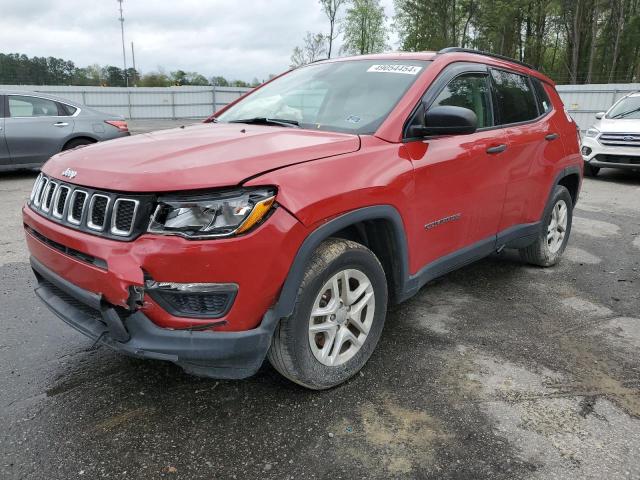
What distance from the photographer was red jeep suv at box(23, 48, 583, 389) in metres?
2.08

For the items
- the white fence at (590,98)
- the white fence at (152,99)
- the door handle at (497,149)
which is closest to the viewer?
the door handle at (497,149)

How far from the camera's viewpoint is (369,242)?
9.36ft

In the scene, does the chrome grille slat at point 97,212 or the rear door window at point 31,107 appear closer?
the chrome grille slat at point 97,212

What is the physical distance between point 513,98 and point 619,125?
297 inches

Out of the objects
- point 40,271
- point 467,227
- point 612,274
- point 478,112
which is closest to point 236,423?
point 40,271

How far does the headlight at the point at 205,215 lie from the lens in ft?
6.79

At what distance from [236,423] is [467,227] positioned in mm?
1927

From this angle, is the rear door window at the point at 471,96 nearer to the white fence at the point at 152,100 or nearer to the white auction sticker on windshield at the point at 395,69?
the white auction sticker on windshield at the point at 395,69

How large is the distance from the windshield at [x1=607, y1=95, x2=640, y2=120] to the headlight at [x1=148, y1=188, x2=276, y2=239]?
10.7 meters

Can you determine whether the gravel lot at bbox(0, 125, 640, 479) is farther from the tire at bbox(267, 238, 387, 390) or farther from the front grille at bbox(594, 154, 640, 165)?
the front grille at bbox(594, 154, 640, 165)

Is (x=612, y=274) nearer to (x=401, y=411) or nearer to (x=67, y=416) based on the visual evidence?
(x=401, y=411)

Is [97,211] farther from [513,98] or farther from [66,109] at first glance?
[66,109]

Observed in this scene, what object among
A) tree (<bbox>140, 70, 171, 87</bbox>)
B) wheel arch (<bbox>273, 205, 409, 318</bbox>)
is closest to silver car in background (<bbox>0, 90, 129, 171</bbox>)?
wheel arch (<bbox>273, 205, 409, 318</bbox>)

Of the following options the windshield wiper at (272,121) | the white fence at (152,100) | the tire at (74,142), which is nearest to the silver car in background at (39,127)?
the tire at (74,142)
